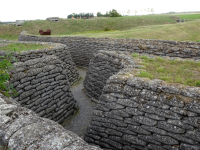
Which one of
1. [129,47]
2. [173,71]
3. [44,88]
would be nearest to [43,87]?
[44,88]

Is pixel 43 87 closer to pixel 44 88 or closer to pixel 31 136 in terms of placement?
pixel 44 88

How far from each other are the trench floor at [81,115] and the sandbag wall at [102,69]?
49 cm

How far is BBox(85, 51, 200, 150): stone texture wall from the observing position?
383cm

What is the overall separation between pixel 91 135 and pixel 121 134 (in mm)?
1258

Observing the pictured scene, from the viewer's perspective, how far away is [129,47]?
36.3 ft

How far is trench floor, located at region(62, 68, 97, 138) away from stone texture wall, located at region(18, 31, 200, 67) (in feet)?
13.9

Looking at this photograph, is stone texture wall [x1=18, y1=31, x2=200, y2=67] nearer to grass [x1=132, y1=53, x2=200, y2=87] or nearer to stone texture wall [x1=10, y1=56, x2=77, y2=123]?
grass [x1=132, y1=53, x2=200, y2=87]

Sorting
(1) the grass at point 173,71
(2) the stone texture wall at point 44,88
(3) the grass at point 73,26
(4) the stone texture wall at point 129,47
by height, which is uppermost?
(3) the grass at point 73,26

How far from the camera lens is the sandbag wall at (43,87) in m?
6.38

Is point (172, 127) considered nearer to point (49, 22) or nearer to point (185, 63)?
point (185, 63)

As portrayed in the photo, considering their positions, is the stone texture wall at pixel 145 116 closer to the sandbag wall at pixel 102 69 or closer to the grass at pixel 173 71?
the grass at pixel 173 71

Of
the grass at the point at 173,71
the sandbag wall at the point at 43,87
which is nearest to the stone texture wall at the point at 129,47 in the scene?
the grass at the point at 173,71

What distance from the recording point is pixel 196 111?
368 cm

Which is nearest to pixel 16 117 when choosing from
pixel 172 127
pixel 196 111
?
pixel 172 127
